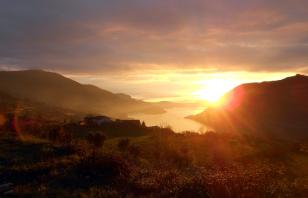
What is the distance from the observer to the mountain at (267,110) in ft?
422

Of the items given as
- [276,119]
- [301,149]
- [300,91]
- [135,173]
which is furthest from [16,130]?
[300,91]

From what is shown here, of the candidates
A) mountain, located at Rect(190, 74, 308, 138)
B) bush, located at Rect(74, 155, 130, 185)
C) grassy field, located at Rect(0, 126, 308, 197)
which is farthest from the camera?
mountain, located at Rect(190, 74, 308, 138)

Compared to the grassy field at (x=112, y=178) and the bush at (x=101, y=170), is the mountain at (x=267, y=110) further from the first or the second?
the bush at (x=101, y=170)

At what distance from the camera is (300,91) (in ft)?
523

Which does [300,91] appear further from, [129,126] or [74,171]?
[74,171]

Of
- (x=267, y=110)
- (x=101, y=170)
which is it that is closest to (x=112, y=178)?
(x=101, y=170)

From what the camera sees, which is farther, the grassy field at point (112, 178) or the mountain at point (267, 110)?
the mountain at point (267, 110)

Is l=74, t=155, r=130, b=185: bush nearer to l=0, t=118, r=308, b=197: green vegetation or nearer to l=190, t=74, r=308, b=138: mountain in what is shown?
l=0, t=118, r=308, b=197: green vegetation

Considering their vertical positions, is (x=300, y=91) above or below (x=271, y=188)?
above

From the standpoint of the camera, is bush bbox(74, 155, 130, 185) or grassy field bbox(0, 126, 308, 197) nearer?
grassy field bbox(0, 126, 308, 197)

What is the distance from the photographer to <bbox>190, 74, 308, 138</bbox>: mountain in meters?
129

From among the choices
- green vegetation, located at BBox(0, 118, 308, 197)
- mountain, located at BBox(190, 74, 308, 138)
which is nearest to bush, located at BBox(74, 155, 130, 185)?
green vegetation, located at BBox(0, 118, 308, 197)

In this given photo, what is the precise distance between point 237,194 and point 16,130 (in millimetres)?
26148

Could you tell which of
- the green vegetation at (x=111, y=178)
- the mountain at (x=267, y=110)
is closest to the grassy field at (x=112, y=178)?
the green vegetation at (x=111, y=178)
